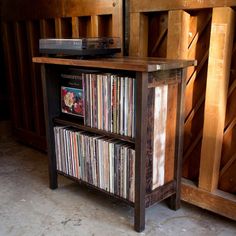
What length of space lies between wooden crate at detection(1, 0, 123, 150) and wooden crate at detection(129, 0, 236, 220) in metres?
0.22

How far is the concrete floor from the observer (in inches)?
62.7

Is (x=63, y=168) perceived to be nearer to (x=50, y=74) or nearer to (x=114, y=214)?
(x=114, y=214)

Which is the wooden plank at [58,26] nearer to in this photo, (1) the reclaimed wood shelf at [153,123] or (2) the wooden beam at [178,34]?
(1) the reclaimed wood shelf at [153,123]

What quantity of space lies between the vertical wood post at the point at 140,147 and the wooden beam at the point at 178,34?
434mm

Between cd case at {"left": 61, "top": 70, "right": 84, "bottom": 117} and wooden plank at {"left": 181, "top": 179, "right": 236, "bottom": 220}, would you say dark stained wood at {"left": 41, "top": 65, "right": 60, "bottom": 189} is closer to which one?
cd case at {"left": 61, "top": 70, "right": 84, "bottom": 117}

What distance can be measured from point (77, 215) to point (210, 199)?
0.78 metres

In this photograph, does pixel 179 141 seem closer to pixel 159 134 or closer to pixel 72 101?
pixel 159 134

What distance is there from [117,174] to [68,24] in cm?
128

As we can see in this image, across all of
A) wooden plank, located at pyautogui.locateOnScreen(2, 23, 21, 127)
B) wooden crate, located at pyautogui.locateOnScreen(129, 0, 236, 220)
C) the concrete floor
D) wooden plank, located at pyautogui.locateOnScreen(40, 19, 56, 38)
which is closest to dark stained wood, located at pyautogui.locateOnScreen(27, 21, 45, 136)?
wooden plank, located at pyautogui.locateOnScreen(40, 19, 56, 38)

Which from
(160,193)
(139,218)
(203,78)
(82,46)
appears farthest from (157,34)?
(139,218)

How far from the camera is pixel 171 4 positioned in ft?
5.32

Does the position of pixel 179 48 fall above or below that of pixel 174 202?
above

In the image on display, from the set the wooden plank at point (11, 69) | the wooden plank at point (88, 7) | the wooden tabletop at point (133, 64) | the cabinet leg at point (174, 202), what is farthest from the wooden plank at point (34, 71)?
the cabinet leg at point (174, 202)

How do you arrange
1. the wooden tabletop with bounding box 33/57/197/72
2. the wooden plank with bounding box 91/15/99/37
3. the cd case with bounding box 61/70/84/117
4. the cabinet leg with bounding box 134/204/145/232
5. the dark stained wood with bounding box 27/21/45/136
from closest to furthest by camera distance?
the wooden tabletop with bounding box 33/57/197/72
the cabinet leg with bounding box 134/204/145/232
the cd case with bounding box 61/70/84/117
the wooden plank with bounding box 91/15/99/37
the dark stained wood with bounding box 27/21/45/136
